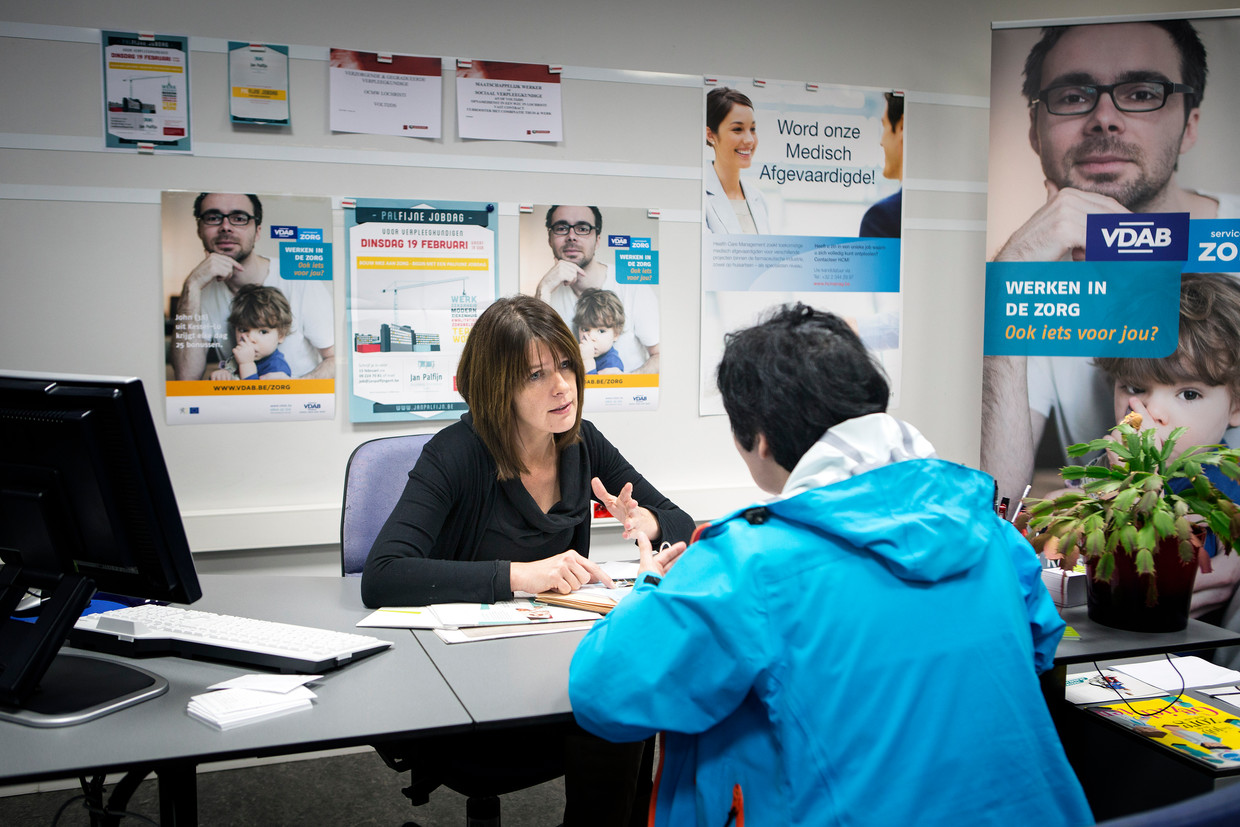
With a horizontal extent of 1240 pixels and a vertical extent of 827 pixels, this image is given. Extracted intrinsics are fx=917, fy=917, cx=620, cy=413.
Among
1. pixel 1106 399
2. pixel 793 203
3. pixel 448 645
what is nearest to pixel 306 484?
pixel 448 645

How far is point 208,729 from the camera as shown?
49.4 inches

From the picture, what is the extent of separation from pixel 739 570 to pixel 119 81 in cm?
248

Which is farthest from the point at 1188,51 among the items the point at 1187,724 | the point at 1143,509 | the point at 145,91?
the point at 145,91

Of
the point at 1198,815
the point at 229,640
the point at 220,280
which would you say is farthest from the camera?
the point at 220,280

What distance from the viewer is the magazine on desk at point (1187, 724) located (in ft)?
5.58

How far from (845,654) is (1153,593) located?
95cm

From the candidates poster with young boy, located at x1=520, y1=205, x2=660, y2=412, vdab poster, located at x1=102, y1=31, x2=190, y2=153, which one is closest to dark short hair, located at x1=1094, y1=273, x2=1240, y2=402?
poster with young boy, located at x1=520, y1=205, x2=660, y2=412

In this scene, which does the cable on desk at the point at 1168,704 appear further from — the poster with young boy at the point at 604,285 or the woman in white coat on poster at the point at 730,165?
the woman in white coat on poster at the point at 730,165

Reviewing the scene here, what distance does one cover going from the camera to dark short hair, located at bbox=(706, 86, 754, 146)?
322cm

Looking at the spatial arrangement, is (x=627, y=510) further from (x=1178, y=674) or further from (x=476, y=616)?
(x=1178, y=674)

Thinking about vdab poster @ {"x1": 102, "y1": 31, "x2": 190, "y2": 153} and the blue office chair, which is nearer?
the blue office chair

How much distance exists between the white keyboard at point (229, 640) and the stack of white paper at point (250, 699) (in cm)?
4

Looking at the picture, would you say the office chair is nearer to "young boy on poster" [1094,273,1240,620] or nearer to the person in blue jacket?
the person in blue jacket

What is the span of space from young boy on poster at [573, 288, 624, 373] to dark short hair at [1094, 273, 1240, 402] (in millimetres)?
1783
